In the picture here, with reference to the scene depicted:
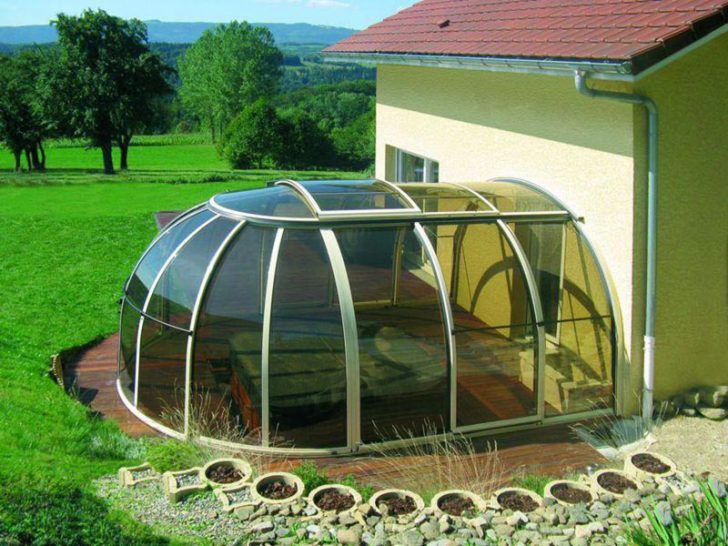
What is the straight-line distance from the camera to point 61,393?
9.24m

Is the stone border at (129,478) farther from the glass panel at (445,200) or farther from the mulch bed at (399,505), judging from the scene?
the glass panel at (445,200)

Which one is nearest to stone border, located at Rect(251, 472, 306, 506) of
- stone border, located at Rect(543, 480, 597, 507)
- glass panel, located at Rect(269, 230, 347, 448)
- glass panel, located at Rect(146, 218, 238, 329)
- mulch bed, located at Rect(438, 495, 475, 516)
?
mulch bed, located at Rect(438, 495, 475, 516)

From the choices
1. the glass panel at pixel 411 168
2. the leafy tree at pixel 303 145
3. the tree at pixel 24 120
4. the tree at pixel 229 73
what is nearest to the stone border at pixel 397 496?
the glass panel at pixel 411 168

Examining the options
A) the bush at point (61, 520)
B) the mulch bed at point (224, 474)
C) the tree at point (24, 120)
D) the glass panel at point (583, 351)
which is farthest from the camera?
the tree at point (24, 120)

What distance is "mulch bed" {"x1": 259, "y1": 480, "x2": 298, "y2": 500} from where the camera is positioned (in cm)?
627

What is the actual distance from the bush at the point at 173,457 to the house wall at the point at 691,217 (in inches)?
185

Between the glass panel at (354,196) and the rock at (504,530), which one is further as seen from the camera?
the glass panel at (354,196)

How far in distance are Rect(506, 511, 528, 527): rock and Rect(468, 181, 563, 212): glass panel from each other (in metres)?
4.23

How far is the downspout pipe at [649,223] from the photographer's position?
25.8ft

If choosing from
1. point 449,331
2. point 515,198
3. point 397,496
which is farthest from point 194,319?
point 515,198

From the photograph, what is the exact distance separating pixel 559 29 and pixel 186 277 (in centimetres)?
500

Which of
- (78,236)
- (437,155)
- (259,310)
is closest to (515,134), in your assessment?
(437,155)

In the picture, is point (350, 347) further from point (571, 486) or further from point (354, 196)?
point (571, 486)

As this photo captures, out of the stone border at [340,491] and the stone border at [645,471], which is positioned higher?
the stone border at [340,491]
